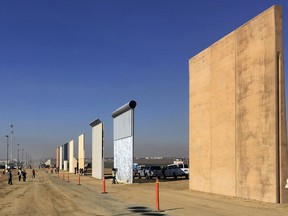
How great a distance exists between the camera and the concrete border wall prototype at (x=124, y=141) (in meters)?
41.0

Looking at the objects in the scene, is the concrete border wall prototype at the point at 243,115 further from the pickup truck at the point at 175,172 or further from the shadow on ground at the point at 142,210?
the pickup truck at the point at 175,172

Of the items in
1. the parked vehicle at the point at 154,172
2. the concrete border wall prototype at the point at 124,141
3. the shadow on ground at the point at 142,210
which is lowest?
the parked vehicle at the point at 154,172

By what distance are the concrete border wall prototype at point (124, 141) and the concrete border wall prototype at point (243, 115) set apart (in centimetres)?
1244

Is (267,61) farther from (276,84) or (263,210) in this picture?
(263,210)

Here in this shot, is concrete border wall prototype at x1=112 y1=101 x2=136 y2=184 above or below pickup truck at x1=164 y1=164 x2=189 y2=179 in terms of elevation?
above

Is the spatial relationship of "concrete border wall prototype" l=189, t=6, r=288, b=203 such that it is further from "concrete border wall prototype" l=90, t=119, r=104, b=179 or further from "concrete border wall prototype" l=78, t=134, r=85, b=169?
"concrete border wall prototype" l=78, t=134, r=85, b=169

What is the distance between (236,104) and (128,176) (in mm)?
20317

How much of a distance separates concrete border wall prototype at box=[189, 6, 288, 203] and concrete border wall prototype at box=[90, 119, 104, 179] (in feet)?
88.4

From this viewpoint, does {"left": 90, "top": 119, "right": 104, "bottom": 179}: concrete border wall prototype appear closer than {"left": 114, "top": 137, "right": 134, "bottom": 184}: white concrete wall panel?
No

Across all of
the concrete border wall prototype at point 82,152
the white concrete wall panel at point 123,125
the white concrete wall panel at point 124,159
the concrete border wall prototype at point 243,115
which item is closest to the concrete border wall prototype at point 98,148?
the white concrete wall panel at point 123,125

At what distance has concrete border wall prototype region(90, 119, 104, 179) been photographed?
54.9m

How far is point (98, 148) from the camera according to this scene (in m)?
58.4

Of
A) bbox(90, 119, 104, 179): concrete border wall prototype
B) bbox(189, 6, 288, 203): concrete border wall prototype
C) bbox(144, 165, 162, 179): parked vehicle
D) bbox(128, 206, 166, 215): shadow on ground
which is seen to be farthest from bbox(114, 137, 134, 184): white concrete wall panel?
bbox(128, 206, 166, 215): shadow on ground

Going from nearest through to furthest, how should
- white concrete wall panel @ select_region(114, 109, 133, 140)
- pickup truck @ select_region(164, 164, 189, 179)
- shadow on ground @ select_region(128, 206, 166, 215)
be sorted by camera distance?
shadow on ground @ select_region(128, 206, 166, 215), white concrete wall panel @ select_region(114, 109, 133, 140), pickup truck @ select_region(164, 164, 189, 179)
